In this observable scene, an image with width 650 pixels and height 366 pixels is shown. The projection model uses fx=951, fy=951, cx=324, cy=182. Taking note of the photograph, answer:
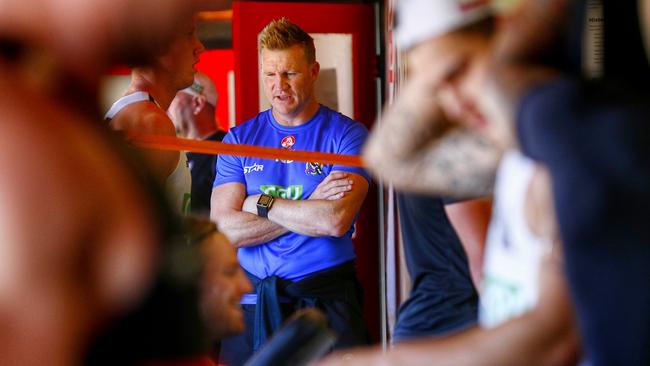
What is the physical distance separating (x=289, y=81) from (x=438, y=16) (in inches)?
91.5

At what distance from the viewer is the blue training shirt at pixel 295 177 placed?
3.19 m

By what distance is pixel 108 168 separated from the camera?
2.98 ft

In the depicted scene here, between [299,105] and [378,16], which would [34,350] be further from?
A: [378,16]

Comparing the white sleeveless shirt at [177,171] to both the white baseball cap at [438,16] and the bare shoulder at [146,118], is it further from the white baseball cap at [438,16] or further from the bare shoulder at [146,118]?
the white baseball cap at [438,16]

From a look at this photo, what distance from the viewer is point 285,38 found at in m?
3.39

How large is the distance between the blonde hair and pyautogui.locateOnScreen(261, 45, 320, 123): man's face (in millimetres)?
15

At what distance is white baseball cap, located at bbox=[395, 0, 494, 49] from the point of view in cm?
111

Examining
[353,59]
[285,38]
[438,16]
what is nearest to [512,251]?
[438,16]

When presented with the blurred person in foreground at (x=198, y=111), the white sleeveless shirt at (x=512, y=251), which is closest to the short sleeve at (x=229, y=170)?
the blurred person in foreground at (x=198, y=111)

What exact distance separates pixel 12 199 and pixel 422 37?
0.54m

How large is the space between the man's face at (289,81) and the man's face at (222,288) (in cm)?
176

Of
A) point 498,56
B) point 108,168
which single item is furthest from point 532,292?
point 108,168

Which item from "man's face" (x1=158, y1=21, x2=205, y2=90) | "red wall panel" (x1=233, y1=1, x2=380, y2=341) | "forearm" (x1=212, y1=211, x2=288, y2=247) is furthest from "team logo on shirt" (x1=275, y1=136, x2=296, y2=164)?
"red wall panel" (x1=233, y1=1, x2=380, y2=341)

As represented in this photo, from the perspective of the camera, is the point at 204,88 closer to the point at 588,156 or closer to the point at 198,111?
the point at 198,111
